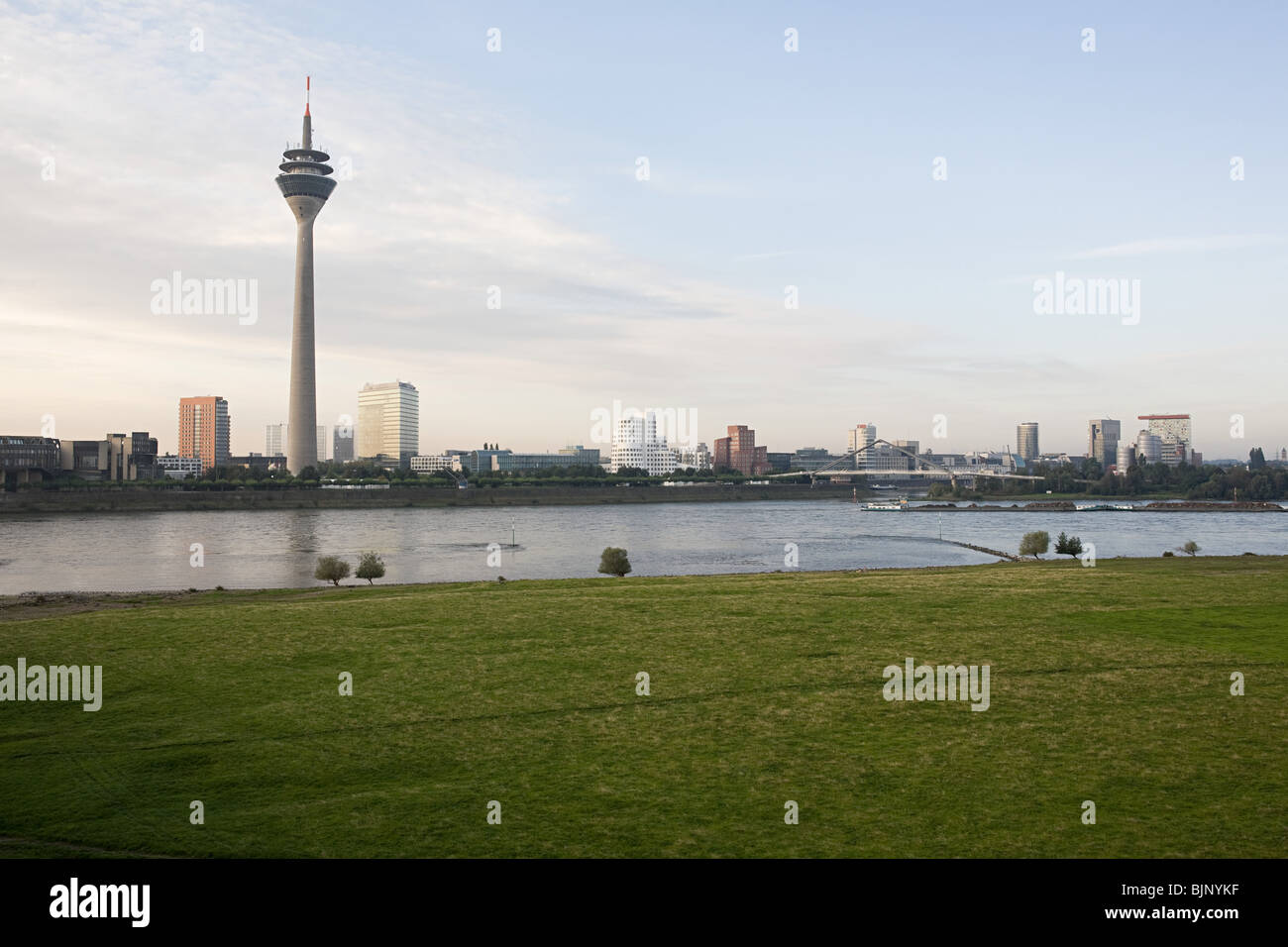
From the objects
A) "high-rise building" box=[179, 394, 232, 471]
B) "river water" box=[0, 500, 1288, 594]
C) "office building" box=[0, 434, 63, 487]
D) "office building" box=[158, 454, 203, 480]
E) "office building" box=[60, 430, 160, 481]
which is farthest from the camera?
"high-rise building" box=[179, 394, 232, 471]

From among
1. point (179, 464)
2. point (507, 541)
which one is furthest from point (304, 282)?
point (507, 541)

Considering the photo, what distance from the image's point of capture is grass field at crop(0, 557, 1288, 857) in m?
5.24

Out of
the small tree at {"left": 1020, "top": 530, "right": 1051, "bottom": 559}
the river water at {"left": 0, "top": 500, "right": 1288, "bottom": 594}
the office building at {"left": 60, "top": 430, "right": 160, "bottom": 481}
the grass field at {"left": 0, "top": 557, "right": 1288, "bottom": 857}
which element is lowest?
the river water at {"left": 0, "top": 500, "right": 1288, "bottom": 594}

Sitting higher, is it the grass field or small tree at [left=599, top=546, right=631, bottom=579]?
the grass field

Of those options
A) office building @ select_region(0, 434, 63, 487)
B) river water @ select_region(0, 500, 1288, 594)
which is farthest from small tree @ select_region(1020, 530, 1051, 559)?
office building @ select_region(0, 434, 63, 487)

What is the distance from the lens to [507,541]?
5106 centimetres

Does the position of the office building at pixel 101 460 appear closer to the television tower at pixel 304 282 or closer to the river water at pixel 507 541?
the television tower at pixel 304 282

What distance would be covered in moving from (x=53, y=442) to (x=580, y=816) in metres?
127

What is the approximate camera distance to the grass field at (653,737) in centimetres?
524

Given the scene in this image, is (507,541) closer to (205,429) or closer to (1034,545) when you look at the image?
(1034,545)

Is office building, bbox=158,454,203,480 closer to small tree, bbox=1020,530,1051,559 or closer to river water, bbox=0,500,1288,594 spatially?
river water, bbox=0,500,1288,594

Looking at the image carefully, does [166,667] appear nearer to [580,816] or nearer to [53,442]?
[580,816]

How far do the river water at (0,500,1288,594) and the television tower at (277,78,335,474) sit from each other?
42309 mm
